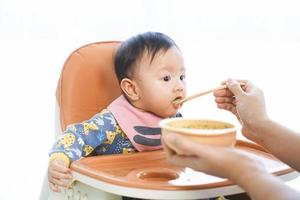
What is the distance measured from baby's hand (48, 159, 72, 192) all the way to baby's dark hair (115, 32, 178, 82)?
0.38 meters

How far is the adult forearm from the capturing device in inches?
38.0

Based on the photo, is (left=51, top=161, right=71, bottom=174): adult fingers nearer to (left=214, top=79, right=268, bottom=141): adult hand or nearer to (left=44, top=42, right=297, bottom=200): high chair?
(left=44, top=42, right=297, bottom=200): high chair

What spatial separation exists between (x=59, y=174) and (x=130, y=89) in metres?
0.37

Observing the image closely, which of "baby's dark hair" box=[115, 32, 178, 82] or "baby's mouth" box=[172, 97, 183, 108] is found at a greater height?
"baby's dark hair" box=[115, 32, 178, 82]

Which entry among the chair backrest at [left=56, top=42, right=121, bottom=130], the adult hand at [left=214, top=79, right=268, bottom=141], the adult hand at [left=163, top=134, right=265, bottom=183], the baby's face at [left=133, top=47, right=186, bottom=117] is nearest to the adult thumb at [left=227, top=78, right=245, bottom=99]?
the adult hand at [left=214, top=79, right=268, bottom=141]

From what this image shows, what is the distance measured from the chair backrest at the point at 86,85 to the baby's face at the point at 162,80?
13cm

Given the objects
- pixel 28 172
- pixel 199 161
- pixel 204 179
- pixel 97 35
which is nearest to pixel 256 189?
pixel 199 161

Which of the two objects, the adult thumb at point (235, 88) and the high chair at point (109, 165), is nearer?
the high chair at point (109, 165)

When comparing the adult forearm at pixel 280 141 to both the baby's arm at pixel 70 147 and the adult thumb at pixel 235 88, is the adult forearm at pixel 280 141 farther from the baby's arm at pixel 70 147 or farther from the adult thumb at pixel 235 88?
the baby's arm at pixel 70 147

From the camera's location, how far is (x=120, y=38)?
164cm

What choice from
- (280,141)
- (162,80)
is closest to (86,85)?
(162,80)

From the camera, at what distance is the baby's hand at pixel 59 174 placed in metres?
0.96

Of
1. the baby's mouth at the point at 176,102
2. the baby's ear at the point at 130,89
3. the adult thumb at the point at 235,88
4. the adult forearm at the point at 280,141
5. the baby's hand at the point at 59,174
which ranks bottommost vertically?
the baby's hand at the point at 59,174

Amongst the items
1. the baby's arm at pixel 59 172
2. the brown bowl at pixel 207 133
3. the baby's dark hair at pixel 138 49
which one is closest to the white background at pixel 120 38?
the baby's dark hair at pixel 138 49
